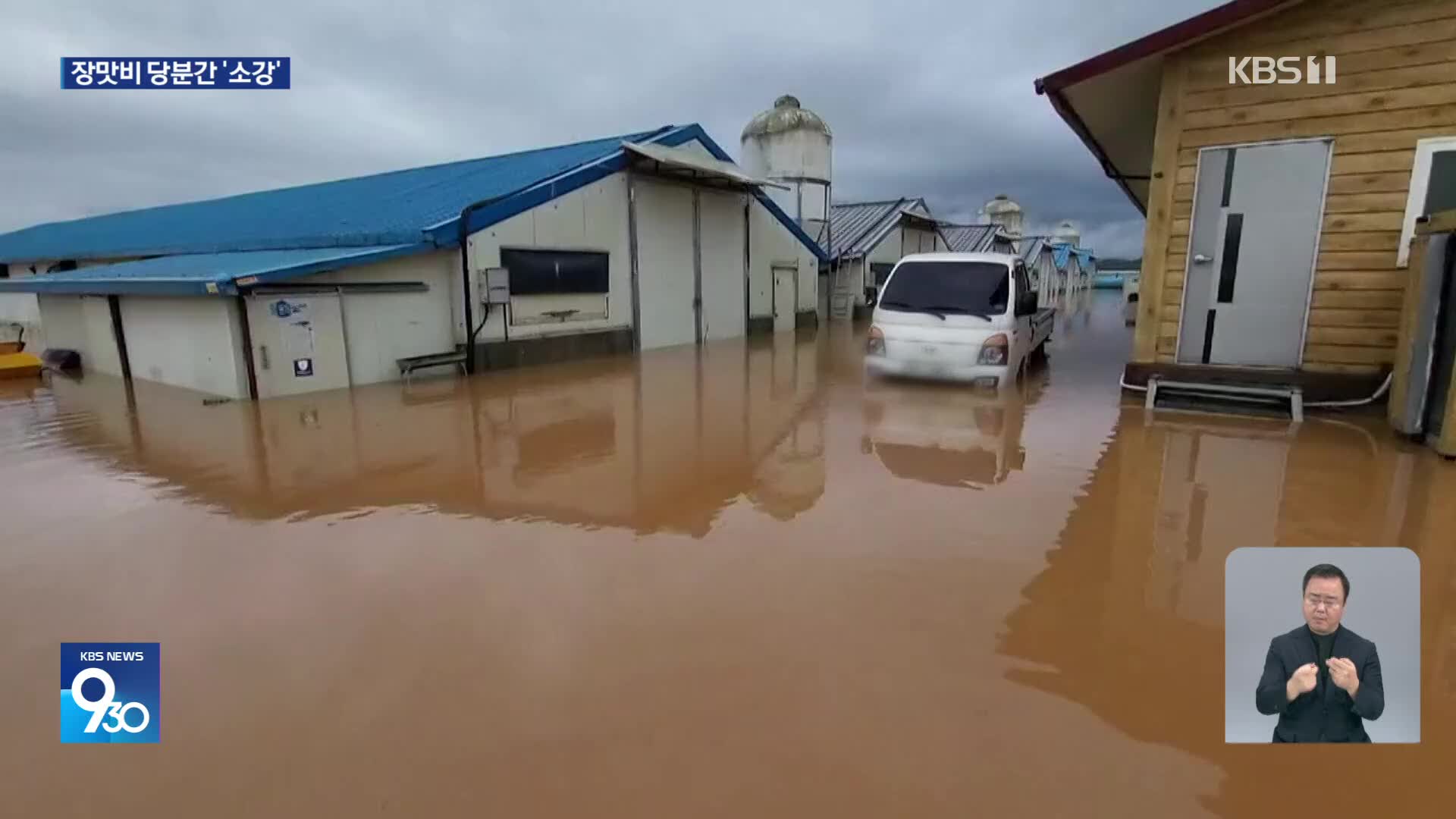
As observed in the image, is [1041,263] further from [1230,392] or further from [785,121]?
[1230,392]

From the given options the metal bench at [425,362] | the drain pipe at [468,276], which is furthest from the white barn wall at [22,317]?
the drain pipe at [468,276]

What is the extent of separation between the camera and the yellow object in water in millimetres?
12719

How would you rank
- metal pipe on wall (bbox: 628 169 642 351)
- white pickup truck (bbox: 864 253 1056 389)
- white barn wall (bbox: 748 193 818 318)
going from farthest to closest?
white barn wall (bbox: 748 193 818 318) → metal pipe on wall (bbox: 628 169 642 351) → white pickup truck (bbox: 864 253 1056 389)

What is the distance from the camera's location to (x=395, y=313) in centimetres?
1159

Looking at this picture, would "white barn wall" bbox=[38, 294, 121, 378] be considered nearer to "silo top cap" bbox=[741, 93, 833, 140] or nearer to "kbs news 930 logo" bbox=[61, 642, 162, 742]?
"kbs news 930 logo" bbox=[61, 642, 162, 742]

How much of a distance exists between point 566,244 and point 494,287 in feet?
7.07

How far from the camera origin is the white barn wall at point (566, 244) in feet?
41.4

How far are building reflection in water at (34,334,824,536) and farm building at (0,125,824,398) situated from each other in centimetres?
83

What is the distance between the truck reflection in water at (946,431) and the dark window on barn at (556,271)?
6720 mm

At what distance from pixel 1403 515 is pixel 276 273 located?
1197 cm

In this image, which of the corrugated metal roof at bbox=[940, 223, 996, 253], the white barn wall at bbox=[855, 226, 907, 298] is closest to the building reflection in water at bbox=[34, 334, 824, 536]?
the white barn wall at bbox=[855, 226, 907, 298]

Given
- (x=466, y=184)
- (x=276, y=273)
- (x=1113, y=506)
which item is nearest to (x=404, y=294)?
(x=276, y=273)

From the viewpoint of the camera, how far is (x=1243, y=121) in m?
7.88

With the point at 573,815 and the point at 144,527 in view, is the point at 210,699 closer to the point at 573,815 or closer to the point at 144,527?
the point at 573,815
